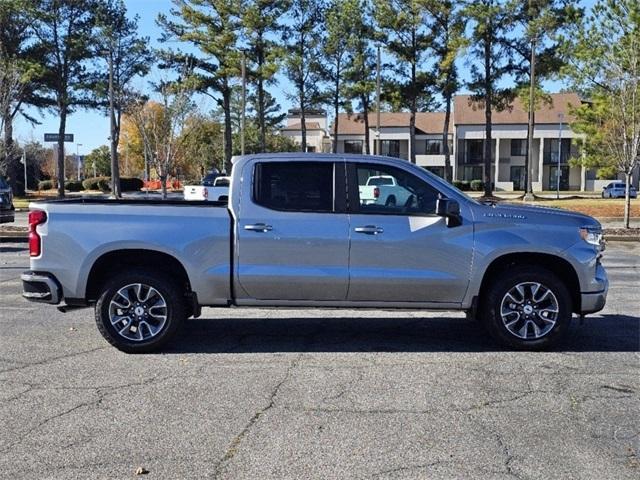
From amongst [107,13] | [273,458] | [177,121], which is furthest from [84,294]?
[107,13]

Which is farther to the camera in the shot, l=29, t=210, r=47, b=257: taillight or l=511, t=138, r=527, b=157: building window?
l=511, t=138, r=527, b=157: building window

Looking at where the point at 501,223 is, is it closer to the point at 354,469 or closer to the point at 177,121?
the point at 354,469

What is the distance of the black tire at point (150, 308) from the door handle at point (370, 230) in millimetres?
1854

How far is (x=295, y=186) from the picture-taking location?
6.64 m

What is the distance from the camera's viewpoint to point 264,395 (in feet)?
17.6

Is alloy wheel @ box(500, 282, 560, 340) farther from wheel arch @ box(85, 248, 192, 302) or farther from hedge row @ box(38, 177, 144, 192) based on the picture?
hedge row @ box(38, 177, 144, 192)

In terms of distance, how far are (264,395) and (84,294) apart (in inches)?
90.3

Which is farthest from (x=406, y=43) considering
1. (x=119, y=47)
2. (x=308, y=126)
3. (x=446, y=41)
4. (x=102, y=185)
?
(x=308, y=126)

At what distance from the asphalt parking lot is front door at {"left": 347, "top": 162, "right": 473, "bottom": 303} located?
671mm

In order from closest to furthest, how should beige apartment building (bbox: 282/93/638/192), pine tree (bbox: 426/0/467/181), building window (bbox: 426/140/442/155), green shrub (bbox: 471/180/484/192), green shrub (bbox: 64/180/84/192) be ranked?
pine tree (bbox: 426/0/467/181) < green shrub (bbox: 64/180/84/192) < green shrub (bbox: 471/180/484/192) < beige apartment building (bbox: 282/93/638/192) < building window (bbox: 426/140/442/155)

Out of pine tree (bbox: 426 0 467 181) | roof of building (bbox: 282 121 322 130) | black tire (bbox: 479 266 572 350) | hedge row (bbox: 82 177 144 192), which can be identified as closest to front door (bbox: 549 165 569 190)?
pine tree (bbox: 426 0 467 181)

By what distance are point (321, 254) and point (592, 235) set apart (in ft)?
8.59

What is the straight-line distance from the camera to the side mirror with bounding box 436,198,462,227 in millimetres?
6316

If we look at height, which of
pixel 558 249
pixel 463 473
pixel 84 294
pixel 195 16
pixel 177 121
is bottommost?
pixel 463 473
